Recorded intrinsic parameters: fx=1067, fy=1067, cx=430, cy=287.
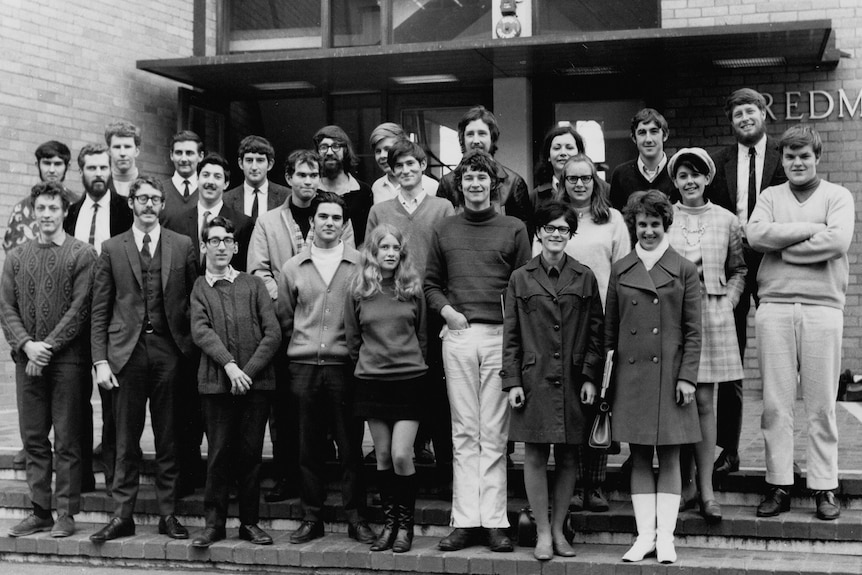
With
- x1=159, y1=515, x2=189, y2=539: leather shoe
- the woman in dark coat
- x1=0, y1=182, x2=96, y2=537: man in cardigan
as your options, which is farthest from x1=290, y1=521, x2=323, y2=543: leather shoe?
x1=0, y1=182, x2=96, y2=537: man in cardigan

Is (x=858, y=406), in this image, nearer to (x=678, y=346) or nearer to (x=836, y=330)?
(x=836, y=330)

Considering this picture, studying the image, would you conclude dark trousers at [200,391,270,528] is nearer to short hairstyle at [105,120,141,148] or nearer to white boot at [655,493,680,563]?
short hairstyle at [105,120,141,148]

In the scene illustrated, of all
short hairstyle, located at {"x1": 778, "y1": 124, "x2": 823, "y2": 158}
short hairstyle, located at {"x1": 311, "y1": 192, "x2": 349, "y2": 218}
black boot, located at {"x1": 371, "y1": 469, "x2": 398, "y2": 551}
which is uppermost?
short hairstyle, located at {"x1": 778, "y1": 124, "x2": 823, "y2": 158}

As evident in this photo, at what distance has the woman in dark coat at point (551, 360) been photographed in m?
5.84

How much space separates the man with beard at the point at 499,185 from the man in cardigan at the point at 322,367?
0.84 meters

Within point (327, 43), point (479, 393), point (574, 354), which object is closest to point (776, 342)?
point (574, 354)

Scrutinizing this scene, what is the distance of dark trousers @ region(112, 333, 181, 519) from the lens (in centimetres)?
655

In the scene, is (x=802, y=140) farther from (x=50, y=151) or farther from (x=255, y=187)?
(x=50, y=151)

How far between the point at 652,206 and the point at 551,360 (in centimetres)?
101

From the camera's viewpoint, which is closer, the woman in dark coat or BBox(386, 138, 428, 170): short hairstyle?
the woman in dark coat

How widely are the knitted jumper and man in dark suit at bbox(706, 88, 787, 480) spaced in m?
3.97

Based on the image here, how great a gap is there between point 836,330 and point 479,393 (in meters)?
2.06

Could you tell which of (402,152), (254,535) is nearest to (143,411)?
(254,535)

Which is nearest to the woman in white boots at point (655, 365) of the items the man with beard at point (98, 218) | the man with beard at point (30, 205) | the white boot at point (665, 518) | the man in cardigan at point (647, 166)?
the white boot at point (665, 518)
